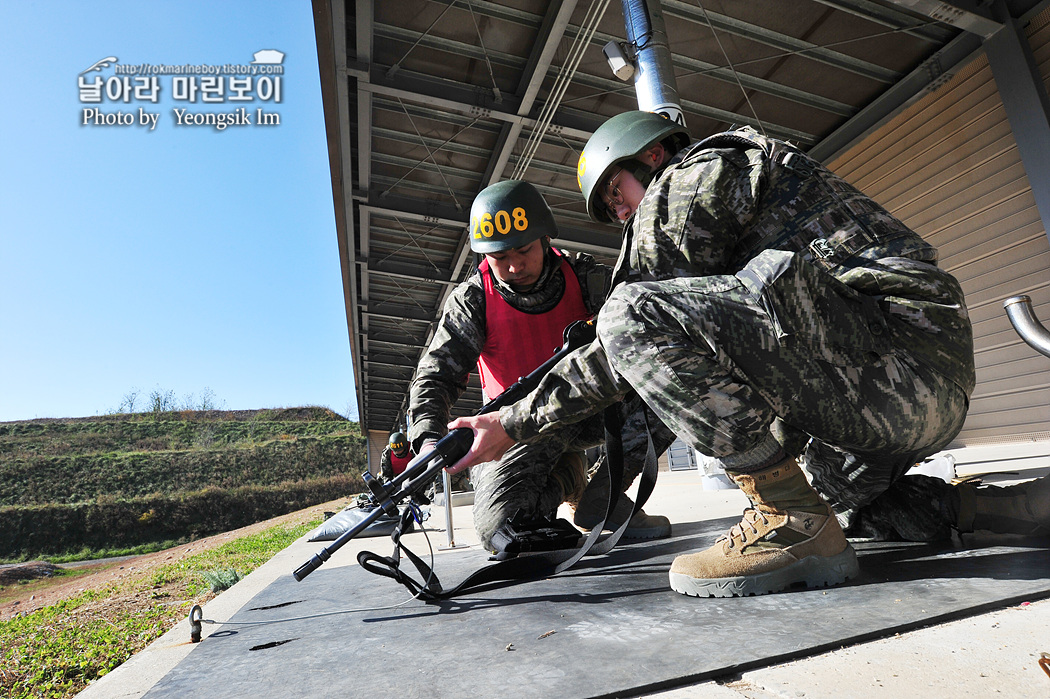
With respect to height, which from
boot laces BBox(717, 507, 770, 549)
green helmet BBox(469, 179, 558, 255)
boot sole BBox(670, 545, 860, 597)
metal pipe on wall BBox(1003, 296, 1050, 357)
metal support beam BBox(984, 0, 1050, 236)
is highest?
metal support beam BBox(984, 0, 1050, 236)

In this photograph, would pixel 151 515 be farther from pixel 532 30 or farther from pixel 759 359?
pixel 759 359

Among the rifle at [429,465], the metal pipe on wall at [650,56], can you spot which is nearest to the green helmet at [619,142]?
the rifle at [429,465]

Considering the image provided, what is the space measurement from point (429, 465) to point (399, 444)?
0.58ft

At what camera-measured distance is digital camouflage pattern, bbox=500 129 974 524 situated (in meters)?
1.20

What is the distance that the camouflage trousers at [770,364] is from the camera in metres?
1.18

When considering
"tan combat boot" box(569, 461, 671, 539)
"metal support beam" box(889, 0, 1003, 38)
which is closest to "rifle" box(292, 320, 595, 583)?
"tan combat boot" box(569, 461, 671, 539)

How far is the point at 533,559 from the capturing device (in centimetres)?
184

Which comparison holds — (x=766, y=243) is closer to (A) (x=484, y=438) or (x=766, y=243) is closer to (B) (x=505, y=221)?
(A) (x=484, y=438)

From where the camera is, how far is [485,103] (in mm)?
6738

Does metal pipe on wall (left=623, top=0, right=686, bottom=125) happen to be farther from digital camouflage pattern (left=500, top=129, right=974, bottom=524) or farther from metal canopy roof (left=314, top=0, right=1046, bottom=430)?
digital camouflage pattern (left=500, top=129, right=974, bottom=524)

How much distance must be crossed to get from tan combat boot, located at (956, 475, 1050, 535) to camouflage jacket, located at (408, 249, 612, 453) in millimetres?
1479

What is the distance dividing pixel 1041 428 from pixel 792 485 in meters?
6.89

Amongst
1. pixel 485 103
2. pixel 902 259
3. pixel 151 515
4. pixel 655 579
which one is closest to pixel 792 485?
pixel 655 579

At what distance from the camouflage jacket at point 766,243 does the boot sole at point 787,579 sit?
496 millimetres
